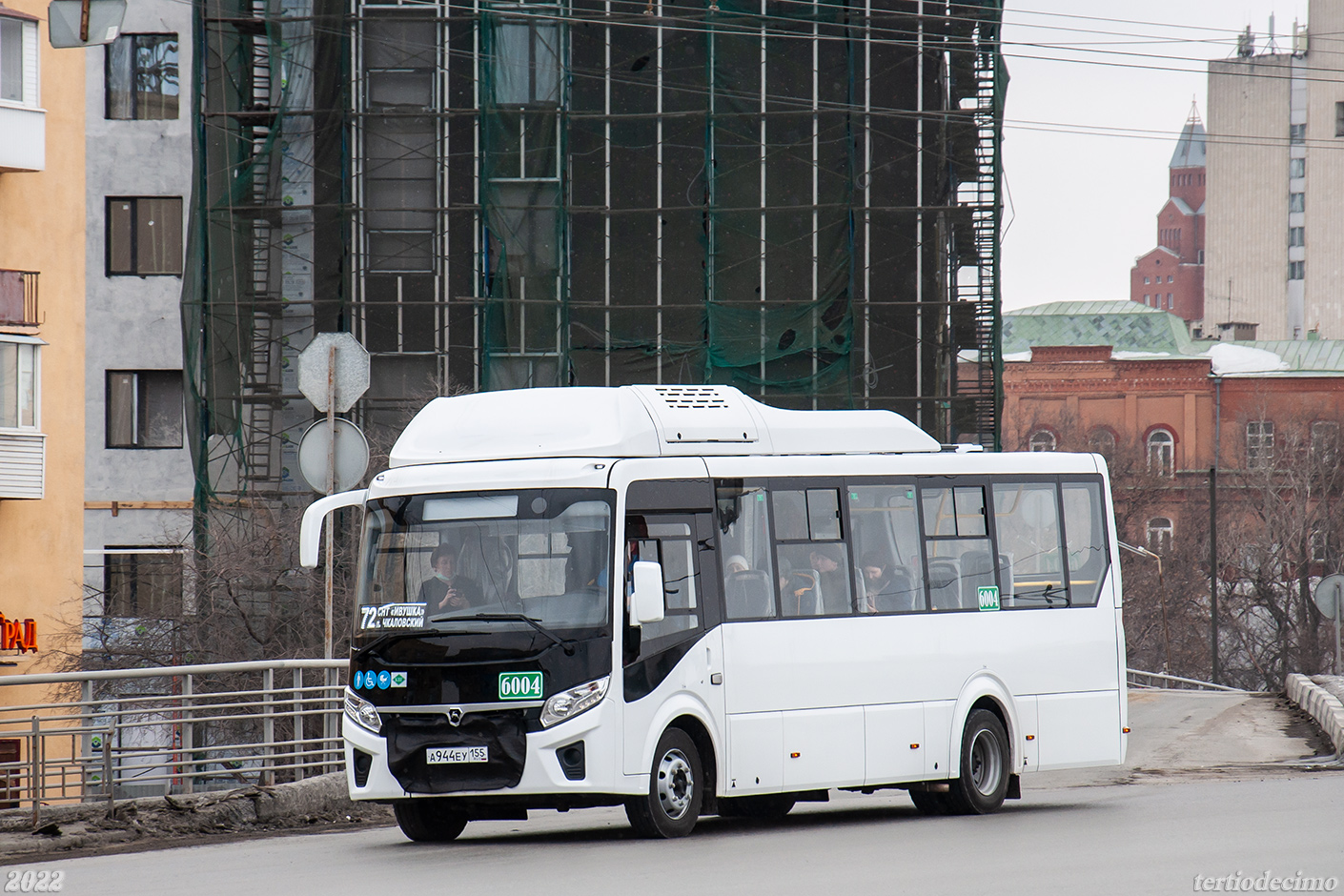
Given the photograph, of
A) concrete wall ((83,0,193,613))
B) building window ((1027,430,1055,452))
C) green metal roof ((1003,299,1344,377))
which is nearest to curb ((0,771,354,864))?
concrete wall ((83,0,193,613))

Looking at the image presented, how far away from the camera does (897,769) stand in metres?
13.7

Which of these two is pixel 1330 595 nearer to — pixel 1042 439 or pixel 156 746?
pixel 156 746

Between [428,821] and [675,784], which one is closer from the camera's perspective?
[675,784]

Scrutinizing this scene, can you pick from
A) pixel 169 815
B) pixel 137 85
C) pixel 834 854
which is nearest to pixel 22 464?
pixel 137 85

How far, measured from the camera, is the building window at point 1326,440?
238ft

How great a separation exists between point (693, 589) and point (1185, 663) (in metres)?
55.9

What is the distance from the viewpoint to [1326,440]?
75188 mm

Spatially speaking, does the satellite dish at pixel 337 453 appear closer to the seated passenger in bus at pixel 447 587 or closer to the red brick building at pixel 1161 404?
the seated passenger in bus at pixel 447 587

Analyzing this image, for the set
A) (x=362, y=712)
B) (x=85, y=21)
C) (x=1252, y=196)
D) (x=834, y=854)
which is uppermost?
(x=1252, y=196)

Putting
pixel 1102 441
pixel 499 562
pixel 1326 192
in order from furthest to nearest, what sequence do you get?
pixel 1326 192, pixel 1102 441, pixel 499 562

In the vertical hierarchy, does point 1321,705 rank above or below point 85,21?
below

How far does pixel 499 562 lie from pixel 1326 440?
68.7 m

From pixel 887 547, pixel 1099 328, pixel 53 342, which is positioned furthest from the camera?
pixel 1099 328

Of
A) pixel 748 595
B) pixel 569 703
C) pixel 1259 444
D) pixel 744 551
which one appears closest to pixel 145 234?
pixel 744 551
